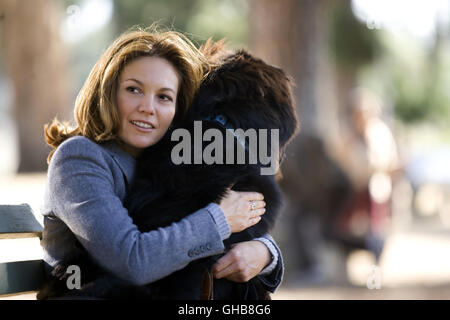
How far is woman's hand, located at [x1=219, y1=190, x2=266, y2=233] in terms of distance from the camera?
2.45 meters

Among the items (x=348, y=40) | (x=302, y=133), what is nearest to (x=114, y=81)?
(x=302, y=133)

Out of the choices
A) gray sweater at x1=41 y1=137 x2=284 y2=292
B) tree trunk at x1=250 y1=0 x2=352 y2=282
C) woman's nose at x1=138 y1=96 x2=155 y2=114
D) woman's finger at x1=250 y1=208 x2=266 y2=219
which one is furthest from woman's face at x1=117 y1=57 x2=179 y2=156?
tree trunk at x1=250 y1=0 x2=352 y2=282

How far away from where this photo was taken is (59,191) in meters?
2.27

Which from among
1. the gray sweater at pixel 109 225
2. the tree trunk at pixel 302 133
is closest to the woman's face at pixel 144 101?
the gray sweater at pixel 109 225

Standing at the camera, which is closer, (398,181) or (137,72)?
(137,72)

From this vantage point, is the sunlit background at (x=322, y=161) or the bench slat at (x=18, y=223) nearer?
the bench slat at (x=18, y=223)

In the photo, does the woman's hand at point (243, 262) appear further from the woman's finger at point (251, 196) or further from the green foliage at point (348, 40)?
the green foliage at point (348, 40)

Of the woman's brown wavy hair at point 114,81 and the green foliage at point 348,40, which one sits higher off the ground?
the green foliage at point 348,40

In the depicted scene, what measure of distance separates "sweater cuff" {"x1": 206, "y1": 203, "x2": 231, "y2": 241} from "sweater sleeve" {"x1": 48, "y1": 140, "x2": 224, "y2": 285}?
23 mm

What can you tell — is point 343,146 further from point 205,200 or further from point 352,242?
point 205,200

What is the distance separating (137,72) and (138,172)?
380 millimetres

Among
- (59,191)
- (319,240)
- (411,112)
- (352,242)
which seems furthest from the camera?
(411,112)

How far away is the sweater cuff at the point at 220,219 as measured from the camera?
2.38 metres
